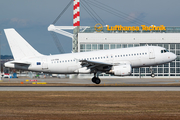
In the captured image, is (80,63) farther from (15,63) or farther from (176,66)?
(176,66)

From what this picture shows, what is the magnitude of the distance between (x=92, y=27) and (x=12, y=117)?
7777 centimetres

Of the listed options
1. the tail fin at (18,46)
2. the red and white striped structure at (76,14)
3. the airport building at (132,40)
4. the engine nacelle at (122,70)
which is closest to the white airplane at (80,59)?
the tail fin at (18,46)

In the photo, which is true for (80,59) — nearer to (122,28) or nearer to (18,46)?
(18,46)

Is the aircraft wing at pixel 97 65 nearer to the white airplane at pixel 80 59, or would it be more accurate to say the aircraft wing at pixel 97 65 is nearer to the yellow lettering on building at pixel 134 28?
the white airplane at pixel 80 59

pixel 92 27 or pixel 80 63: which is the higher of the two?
pixel 92 27

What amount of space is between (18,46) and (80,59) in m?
10.3

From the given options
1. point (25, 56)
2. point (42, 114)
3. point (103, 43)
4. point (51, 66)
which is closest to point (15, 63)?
point (25, 56)

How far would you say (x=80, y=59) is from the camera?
44.9 metres

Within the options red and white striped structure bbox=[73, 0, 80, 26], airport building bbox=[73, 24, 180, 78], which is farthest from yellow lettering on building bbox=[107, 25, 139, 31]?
red and white striped structure bbox=[73, 0, 80, 26]

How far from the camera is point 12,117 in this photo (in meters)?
15.5

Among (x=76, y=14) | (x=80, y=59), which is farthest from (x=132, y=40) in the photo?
(x=80, y=59)

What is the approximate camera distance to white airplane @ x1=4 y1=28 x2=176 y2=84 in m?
43.9

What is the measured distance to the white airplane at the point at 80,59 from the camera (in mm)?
43875

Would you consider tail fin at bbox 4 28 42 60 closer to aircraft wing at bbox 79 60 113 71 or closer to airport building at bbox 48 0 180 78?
aircraft wing at bbox 79 60 113 71
